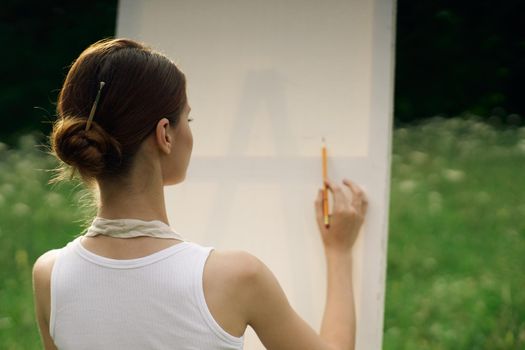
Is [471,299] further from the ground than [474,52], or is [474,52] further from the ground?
[474,52]

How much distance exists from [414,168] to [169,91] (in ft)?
11.8

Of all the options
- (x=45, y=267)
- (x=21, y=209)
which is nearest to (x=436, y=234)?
(x=21, y=209)

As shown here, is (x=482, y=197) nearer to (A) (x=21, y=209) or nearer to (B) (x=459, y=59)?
(B) (x=459, y=59)

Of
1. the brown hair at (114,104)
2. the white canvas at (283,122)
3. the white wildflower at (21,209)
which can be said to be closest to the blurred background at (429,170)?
the white wildflower at (21,209)

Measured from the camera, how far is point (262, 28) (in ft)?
6.78

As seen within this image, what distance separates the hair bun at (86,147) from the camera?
4.48 feet

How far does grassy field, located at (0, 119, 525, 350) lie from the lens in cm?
400

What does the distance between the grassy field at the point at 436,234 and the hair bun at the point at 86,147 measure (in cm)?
272

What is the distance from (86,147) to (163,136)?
0.12m

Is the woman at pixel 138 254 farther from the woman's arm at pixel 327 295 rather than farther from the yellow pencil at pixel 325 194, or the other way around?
the yellow pencil at pixel 325 194

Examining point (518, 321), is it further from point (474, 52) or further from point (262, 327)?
point (262, 327)

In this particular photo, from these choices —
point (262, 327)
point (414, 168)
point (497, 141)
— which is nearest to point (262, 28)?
point (262, 327)

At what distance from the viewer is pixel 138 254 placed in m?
1.40

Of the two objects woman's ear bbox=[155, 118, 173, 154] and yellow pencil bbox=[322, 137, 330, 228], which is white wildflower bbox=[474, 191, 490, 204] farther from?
woman's ear bbox=[155, 118, 173, 154]
